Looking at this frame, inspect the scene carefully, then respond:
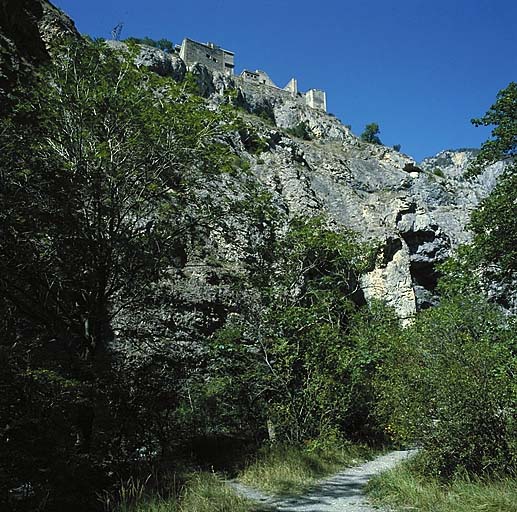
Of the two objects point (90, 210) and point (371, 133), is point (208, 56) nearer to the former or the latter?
point (371, 133)

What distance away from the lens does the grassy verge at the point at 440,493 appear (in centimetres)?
541

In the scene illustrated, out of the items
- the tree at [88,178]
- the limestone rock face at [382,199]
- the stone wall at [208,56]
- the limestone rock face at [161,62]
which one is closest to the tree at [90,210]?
the tree at [88,178]

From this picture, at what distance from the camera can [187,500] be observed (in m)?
5.70

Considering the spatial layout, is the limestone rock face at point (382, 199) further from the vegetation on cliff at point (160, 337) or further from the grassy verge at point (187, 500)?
the grassy verge at point (187, 500)

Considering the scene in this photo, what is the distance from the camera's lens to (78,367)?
22.2 ft

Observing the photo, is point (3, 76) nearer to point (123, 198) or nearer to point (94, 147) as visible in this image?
point (94, 147)

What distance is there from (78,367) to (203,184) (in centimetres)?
463

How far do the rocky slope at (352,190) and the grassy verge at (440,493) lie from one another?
6.48 m

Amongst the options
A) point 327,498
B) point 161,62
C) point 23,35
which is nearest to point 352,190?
point 161,62

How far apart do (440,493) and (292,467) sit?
10.2ft

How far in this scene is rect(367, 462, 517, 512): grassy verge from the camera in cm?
541

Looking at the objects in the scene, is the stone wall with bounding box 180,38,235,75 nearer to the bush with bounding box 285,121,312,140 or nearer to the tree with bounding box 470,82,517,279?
the bush with bounding box 285,121,312,140

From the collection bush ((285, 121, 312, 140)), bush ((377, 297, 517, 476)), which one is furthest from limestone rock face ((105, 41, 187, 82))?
bush ((377, 297, 517, 476))

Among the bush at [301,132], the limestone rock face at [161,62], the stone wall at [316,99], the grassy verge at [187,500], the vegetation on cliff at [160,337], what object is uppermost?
the stone wall at [316,99]
